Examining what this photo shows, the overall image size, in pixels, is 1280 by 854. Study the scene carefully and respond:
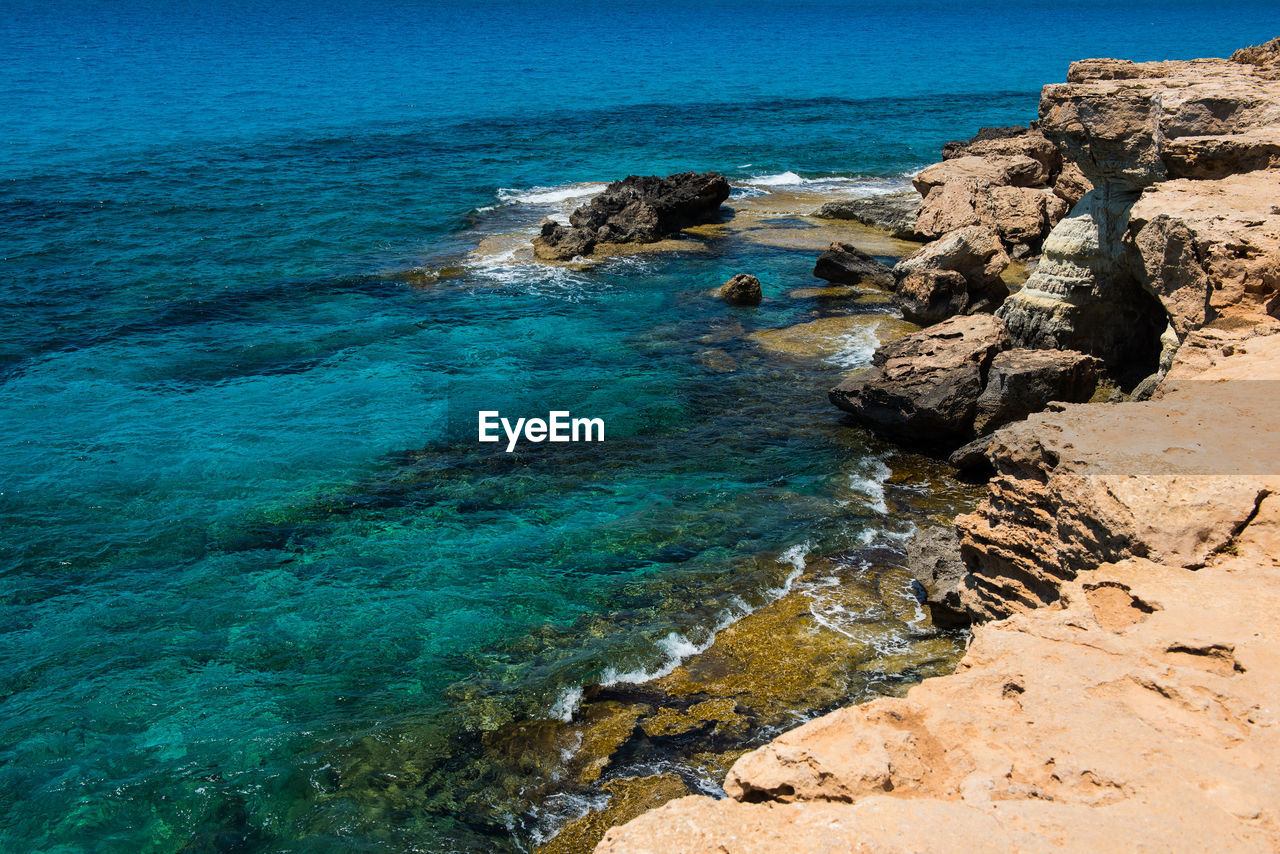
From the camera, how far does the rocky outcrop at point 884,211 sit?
29656 mm

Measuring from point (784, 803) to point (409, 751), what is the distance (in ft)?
18.4

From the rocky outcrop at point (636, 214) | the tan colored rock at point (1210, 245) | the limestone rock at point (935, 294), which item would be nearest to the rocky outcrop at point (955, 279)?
the limestone rock at point (935, 294)

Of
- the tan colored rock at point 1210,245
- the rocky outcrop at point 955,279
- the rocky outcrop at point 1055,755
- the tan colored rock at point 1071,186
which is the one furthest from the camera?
the tan colored rock at point 1071,186

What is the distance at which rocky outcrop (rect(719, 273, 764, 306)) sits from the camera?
2370cm

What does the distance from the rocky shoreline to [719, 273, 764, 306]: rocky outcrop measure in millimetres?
7303

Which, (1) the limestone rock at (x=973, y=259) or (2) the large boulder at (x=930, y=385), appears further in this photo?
(1) the limestone rock at (x=973, y=259)

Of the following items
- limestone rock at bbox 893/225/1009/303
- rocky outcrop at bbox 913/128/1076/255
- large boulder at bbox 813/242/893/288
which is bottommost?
large boulder at bbox 813/242/893/288

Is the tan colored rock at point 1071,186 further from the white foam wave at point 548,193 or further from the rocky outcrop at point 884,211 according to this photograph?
the white foam wave at point 548,193

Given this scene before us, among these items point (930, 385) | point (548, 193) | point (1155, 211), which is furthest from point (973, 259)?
point (548, 193)

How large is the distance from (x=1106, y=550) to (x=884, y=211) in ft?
81.8

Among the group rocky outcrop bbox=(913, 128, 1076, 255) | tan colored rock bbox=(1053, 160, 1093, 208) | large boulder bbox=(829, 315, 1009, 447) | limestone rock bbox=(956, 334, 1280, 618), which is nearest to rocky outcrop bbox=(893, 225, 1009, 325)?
rocky outcrop bbox=(913, 128, 1076, 255)

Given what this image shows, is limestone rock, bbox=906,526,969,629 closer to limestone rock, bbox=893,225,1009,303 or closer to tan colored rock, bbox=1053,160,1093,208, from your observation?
limestone rock, bbox=893,225,1009,303

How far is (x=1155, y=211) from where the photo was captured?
12.8 metres

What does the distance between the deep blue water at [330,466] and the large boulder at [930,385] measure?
0.74 m
